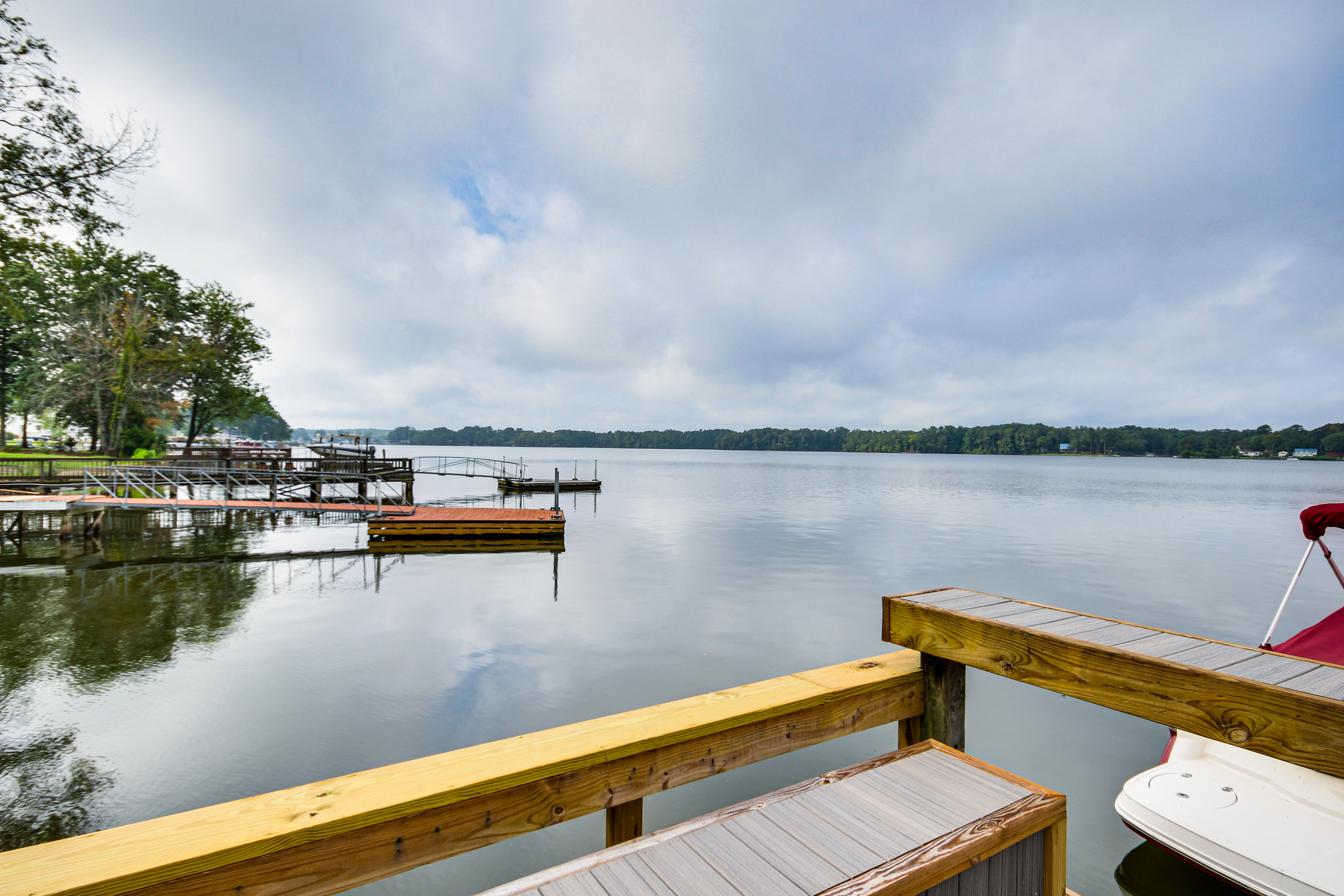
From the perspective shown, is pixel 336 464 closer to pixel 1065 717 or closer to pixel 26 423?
pixel 26 423

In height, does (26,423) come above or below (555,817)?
above

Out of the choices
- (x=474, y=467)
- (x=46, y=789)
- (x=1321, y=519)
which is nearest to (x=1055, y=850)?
(x=1321, y=519)

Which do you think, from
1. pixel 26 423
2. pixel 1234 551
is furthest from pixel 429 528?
pixel 26 423

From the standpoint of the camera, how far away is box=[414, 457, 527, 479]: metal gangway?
111 ft

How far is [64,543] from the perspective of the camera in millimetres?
17422

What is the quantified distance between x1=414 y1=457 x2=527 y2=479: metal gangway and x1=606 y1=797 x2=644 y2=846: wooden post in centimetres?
2573

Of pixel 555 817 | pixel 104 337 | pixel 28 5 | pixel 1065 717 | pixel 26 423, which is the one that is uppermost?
pixel 28 5

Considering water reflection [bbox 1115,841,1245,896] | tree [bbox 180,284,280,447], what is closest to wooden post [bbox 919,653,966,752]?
water reflection [bbox 1115,841,1245,896]

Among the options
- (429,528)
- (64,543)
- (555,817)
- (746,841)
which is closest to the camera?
(746,841)

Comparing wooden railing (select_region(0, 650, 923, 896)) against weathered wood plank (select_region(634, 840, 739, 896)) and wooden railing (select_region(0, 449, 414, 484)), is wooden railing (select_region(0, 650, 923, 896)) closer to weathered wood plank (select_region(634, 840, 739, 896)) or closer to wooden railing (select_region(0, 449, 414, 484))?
weathered wood plank (select_region(634, 840, 739, 896))

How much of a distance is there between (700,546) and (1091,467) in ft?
422

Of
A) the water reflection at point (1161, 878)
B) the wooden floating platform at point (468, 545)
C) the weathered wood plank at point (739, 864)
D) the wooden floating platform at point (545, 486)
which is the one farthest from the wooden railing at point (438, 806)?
the wooden floating platform at point (545, 486)

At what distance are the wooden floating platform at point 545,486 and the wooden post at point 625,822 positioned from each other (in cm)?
3978

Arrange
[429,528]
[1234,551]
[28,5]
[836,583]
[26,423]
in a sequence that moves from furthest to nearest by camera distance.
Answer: [26,423] → [1234,551] → [429,528] → [836,583] → [28,5]
